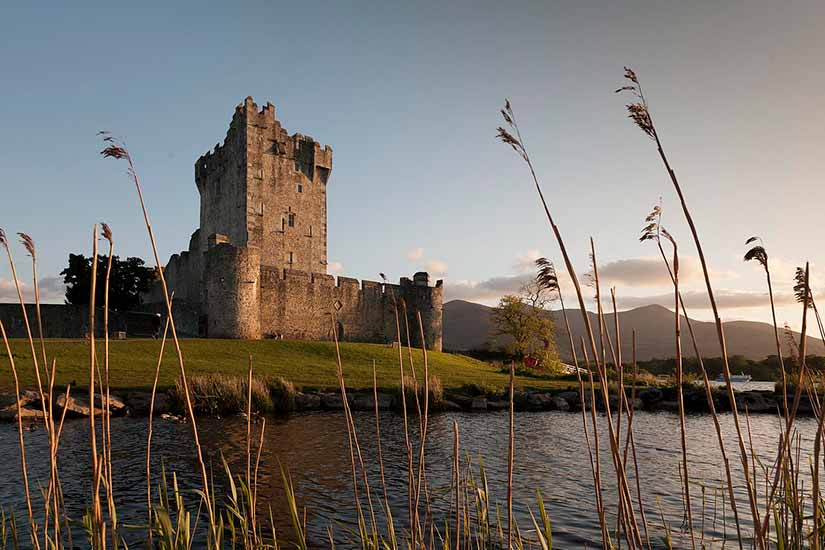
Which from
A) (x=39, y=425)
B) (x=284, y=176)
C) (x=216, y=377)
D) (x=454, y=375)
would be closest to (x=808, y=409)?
(x=454, y=375)

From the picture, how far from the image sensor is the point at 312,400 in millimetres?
17125

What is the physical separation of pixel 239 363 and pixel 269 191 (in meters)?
19.6

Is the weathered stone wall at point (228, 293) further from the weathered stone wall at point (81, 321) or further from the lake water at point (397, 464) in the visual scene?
the lake water at point (397, 464)

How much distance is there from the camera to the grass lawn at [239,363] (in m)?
18.7

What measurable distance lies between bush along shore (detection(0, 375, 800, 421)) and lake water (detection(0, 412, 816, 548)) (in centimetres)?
100

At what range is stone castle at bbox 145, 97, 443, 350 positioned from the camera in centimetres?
3219

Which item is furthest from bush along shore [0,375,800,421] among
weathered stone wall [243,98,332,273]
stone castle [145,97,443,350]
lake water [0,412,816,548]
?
weathered stone wall [243,98,332,273]

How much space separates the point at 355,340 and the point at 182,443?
27693mm

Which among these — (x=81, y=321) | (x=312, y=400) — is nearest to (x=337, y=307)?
(x=81, y=321)

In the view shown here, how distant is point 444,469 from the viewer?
380 inches

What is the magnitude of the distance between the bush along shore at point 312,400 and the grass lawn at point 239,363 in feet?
4.58

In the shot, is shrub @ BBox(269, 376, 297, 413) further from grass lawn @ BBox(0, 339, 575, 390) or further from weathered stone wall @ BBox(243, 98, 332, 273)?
weathered stone wall @ BBox(243, 98, 332, 273)

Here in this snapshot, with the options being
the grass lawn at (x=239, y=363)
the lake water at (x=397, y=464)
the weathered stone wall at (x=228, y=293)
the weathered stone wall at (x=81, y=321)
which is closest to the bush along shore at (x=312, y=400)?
the lake water at (x=397, y=464)

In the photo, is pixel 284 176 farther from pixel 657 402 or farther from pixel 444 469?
pixel 444 469
